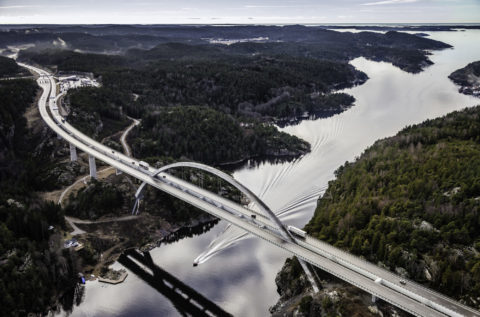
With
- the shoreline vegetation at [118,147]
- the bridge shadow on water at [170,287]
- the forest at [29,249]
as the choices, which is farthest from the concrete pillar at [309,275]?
the forest at [29,249]

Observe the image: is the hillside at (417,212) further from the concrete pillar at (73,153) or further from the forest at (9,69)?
the forest at (9,69)

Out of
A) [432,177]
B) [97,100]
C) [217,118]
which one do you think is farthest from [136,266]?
[97,100]

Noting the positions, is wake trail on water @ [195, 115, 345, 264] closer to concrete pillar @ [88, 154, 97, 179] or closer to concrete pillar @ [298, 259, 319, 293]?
concrete pillar @ [298, 259, 319, 293]

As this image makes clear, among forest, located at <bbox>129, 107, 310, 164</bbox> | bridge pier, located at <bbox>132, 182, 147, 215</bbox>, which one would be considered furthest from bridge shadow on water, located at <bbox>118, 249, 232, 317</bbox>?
forest, located at <bbox>129, 107, 310, 164</bbox>

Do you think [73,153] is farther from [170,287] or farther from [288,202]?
[288,202]

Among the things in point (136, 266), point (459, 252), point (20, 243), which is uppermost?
point (459, 252)

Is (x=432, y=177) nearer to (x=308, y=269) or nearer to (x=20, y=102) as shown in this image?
(x=308, y=269)
